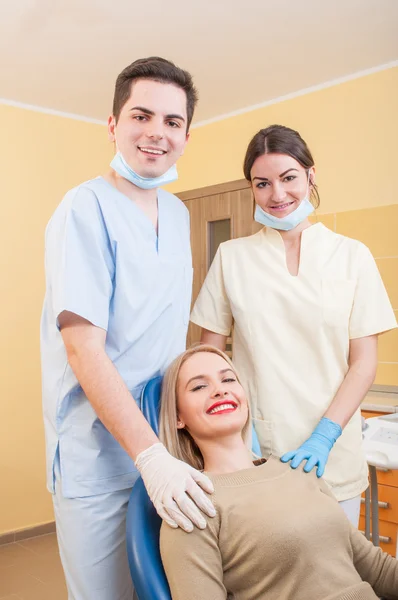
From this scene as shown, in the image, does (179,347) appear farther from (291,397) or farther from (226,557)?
(226,557)

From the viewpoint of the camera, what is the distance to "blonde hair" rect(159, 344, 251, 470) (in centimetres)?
131

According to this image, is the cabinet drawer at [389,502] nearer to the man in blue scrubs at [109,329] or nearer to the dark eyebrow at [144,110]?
the man in blue scrubs at [109,329]

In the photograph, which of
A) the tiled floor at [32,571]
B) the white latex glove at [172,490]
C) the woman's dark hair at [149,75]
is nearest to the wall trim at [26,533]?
the tiled floor at [32,571]

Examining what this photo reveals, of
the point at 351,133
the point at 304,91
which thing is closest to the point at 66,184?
the point at 304,91

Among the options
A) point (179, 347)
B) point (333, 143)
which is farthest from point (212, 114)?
point (179, 347)

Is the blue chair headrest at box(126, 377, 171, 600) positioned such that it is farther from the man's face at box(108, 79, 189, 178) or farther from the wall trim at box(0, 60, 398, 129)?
the wall trim at box(0, 60, 398, 129)

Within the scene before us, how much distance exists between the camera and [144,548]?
3.58ft

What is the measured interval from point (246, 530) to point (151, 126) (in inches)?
32.1

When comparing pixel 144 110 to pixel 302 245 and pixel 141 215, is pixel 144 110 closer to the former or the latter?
pixel 141 215

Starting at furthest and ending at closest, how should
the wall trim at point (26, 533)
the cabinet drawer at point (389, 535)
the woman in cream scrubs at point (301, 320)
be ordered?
the wall trim at point (26, 533) < the cabinet drawer at point (389, 535) < the woman in cream scrubs at point (301, 320)

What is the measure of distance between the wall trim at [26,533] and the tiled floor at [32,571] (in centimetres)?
3

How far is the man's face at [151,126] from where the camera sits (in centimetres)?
132

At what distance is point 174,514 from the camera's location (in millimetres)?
1084

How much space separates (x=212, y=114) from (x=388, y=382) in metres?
1.95
